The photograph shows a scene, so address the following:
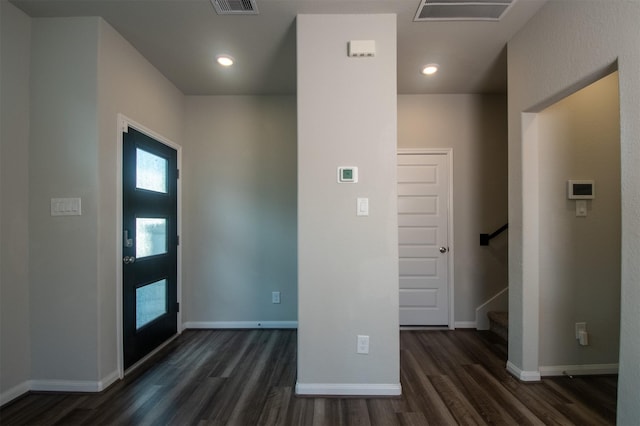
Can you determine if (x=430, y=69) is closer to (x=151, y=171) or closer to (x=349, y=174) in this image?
(x=349, y=174)

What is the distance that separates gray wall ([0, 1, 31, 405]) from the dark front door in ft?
1.94

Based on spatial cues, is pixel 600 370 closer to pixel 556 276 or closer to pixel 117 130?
pixel 556 276

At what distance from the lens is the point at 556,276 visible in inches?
83.9

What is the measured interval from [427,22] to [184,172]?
2.79 metres

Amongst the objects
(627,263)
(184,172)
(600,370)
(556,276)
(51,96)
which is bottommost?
(600,370)

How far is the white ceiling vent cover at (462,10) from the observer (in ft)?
6.01

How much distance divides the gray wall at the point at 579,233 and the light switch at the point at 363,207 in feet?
4.58

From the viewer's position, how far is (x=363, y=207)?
1.93m

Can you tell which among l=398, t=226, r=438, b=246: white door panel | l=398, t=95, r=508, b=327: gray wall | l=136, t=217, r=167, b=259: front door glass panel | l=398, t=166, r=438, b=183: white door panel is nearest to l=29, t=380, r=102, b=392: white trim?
l=136, t=217, r=167, b=259: front door glass panel

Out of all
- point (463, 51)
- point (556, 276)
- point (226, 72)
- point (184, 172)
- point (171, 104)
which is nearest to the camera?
point (556, 276)

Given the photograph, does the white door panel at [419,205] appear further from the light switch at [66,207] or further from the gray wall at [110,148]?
the light switch at [66,207]

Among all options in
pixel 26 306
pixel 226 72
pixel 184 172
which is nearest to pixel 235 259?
pixel 184 172

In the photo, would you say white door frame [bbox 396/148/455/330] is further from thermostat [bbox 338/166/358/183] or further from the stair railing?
thermostat [bbox 338/166/358/183]

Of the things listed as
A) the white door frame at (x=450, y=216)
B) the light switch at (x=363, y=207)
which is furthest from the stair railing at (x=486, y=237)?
the light switch at (x=363, y=207)
